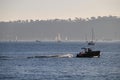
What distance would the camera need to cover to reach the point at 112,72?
85.9m

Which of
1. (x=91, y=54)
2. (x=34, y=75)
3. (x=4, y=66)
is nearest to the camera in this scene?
(x=34, y=75)

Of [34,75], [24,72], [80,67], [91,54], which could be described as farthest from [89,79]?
[91,54]

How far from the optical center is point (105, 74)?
82.4 m

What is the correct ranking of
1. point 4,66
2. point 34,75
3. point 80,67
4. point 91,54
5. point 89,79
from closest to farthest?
point 89,79 < point 34,75 < point 80,67 < point 4,66 < point 91,54

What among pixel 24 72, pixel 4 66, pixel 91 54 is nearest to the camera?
pixel 24 72

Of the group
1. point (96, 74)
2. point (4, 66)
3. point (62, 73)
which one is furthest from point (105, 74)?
point (4, 66)

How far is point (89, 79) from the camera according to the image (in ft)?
246

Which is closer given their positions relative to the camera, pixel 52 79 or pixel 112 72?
pixel 52 79

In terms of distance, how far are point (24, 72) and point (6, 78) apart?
8561 millimetres

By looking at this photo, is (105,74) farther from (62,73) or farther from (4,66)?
(4,66)

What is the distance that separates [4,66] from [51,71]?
55.1 ft

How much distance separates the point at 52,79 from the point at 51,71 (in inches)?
510

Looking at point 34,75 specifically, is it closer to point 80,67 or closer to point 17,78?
point 17,78

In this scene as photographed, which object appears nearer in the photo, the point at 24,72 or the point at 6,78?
the point at 6,78
